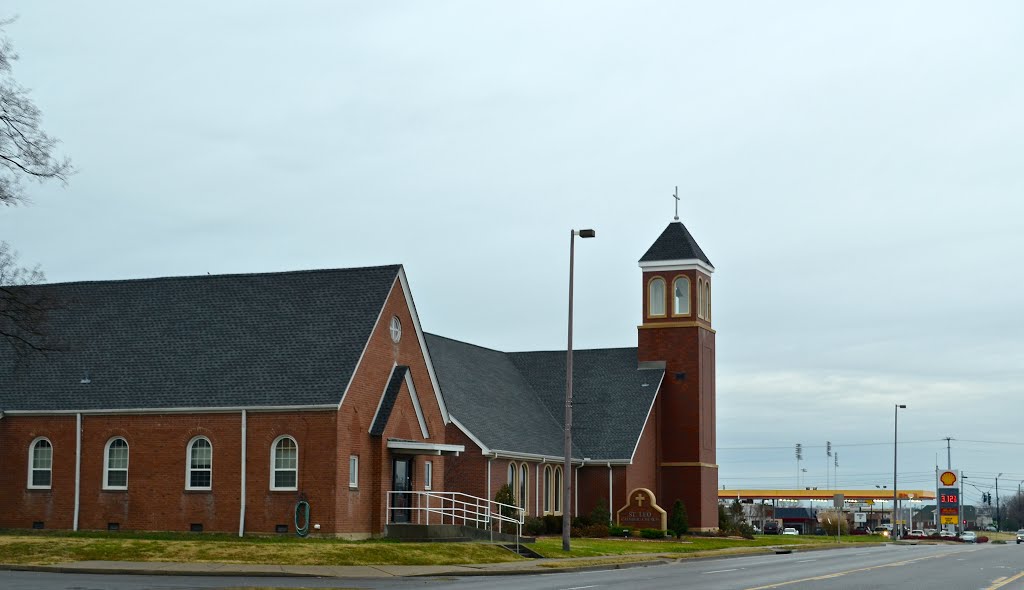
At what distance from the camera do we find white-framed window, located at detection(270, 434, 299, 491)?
40.0m

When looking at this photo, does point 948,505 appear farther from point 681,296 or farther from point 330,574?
point 330,574

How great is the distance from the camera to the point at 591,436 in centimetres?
6309

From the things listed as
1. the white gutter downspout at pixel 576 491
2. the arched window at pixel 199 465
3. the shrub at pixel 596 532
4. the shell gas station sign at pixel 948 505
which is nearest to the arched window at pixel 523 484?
the shrub at pixel 596 532

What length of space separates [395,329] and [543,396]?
78.5 ft

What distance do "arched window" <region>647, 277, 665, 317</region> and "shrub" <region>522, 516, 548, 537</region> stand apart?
16.2 metres

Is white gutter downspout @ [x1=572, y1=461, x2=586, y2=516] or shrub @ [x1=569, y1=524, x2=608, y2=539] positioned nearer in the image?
shrub @ [x1=569, y1=524, x2=608, y2=539]

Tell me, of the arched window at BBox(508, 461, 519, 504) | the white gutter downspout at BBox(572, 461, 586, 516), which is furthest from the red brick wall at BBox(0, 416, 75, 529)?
the white gutter downspout at BBox(572, 461, 586, 516)

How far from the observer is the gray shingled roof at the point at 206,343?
4112 centimetres

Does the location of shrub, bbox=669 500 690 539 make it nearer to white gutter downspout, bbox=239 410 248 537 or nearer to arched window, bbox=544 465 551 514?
arched window, bbox=544 465 551 514

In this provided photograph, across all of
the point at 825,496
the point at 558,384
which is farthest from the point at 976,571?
the point at 825,496

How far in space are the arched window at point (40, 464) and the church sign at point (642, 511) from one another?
28.0m

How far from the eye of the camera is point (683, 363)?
6588 cm

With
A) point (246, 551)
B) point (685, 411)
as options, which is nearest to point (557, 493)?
point (685, 411)

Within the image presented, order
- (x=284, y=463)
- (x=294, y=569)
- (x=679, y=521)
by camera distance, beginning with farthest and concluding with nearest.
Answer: (x=679, y=521)
(x=284, y=463)
(x=294, y=569)
